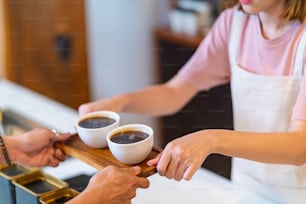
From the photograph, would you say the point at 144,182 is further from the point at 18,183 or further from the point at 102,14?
the point at 102,14

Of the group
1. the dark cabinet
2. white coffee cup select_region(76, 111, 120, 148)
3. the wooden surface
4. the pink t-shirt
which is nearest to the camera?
white coffee cup select_region(76, 111, 120, 148)

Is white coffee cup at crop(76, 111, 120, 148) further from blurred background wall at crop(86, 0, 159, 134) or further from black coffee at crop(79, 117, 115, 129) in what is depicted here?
blurred background wall at crop(86, 0, 159, 134)

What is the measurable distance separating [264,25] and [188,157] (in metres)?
0.44

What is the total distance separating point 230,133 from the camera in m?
1.10

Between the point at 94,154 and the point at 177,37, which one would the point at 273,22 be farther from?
the point at 177,37

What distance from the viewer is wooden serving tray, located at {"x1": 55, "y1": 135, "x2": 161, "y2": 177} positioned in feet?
3.56

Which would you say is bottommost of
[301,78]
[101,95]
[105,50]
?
[101,95]

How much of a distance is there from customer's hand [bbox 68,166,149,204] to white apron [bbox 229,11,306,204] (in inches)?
15.0

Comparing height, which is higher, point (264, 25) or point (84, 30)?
point (264, 25)

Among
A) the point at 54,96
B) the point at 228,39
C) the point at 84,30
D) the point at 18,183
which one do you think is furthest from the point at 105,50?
the point at 18,183

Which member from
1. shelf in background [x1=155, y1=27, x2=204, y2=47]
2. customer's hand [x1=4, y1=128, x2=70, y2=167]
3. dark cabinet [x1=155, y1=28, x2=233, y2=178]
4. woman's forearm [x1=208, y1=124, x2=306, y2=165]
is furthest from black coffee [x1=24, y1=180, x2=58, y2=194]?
shelf in background [x1=155, y1=27, x2=204, y2=47]

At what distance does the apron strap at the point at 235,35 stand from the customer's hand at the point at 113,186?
444mm

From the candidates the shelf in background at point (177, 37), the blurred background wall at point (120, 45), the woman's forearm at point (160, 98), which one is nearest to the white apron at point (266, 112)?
the woman's forearm at point (160, 98)

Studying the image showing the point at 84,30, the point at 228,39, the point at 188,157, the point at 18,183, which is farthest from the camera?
the point at 84,30
